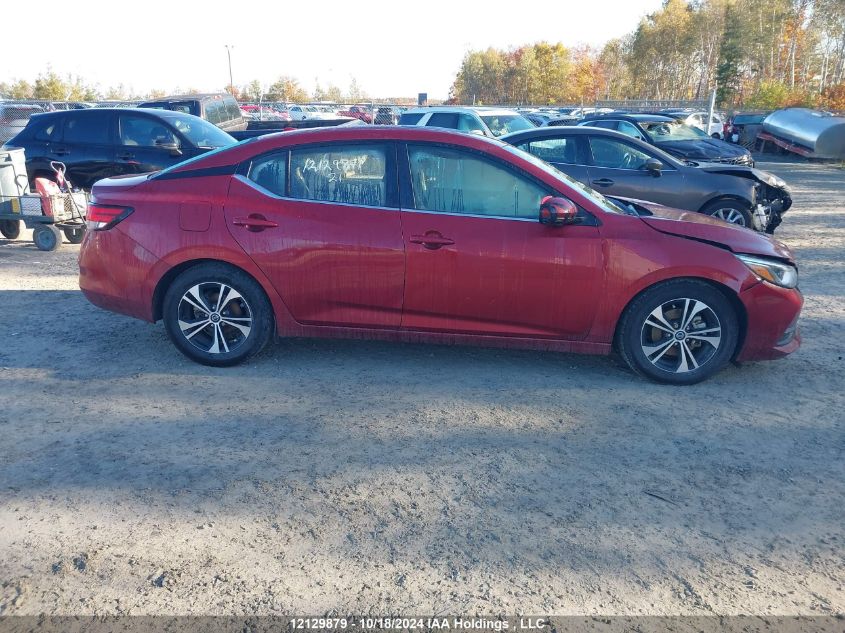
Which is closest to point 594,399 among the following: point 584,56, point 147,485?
point 147,485

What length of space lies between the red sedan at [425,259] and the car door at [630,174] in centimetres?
389

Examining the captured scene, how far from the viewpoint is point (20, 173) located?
30.8ft

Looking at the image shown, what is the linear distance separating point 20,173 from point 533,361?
789 cm

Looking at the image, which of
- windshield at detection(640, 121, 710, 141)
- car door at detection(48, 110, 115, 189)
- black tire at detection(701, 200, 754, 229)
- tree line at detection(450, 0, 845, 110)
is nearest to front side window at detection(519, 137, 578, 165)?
black tire at detection(701, 200, 754, 229)

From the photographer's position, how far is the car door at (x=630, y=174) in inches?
343

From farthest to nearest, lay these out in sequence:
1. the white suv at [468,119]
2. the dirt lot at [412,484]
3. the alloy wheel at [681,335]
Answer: the white suv at [468,119] < the alloy wheel at [681,335] < the dirt lot at [412,484]

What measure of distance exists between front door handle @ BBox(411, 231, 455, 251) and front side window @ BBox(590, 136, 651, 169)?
4.96m

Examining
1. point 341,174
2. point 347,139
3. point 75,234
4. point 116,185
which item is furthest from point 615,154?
point 75,234

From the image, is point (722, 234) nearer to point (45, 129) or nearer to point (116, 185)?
point (116, 185)

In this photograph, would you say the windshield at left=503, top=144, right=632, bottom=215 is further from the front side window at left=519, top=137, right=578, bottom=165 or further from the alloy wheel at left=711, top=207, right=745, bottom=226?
the alloy wheel at left=711, top=207, right=745, bottom=226

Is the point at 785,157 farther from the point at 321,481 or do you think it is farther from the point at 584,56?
the point at 584,56

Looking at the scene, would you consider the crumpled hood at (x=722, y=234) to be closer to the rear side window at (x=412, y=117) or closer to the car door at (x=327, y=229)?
the car door at (x=327, y=229)

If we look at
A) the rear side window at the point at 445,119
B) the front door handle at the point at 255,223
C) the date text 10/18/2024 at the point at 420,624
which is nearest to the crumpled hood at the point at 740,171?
the front door handle at the point at 255,223

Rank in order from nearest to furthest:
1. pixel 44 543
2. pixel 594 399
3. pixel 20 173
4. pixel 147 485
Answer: pixel 44 543
pixel 147 485
pixel 594 399
pixel 20 173
